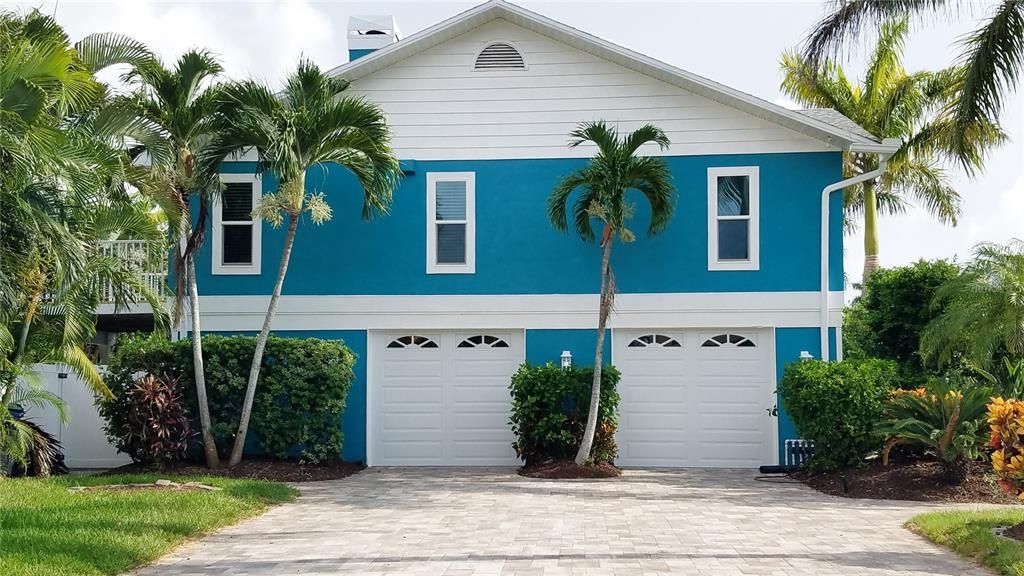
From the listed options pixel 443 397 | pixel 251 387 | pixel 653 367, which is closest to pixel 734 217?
pixel 653 367

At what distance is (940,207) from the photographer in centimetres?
2556

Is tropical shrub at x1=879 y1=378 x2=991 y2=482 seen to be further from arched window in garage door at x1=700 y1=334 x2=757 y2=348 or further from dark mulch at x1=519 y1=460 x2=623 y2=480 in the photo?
dark mulch at x1=519 y1=460 x2=623 y2=480

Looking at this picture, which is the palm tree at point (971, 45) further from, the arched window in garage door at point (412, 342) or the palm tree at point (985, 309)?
the arched window in garage door at point (412, 342)

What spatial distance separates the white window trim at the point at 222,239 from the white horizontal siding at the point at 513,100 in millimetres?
2262

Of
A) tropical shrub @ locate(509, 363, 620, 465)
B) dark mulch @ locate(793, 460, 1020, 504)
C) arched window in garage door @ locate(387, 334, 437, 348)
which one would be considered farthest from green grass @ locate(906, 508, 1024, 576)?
arched window in garage door @ locate(387, 334, 437, 348)

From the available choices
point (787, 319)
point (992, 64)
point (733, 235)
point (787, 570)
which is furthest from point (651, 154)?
point (787, 570)

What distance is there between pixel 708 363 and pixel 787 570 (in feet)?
26.2

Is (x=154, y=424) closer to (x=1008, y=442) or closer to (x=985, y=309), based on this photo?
(x=1008, y=442)

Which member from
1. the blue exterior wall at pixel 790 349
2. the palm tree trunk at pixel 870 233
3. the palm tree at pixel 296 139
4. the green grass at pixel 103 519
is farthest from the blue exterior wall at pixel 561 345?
the palm tree trunk at pixel 870 233

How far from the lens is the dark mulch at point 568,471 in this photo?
45.8 ft

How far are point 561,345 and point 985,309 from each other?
5964 mm

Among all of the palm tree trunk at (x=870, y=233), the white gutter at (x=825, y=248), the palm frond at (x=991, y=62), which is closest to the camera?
the palm frond at (x=991, y=62)

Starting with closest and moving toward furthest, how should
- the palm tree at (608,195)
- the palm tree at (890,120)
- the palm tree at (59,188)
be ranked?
the palm tree at (59,188), the palm tree at (608,195), the palm tree at (890,120)

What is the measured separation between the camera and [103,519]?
9.33m
